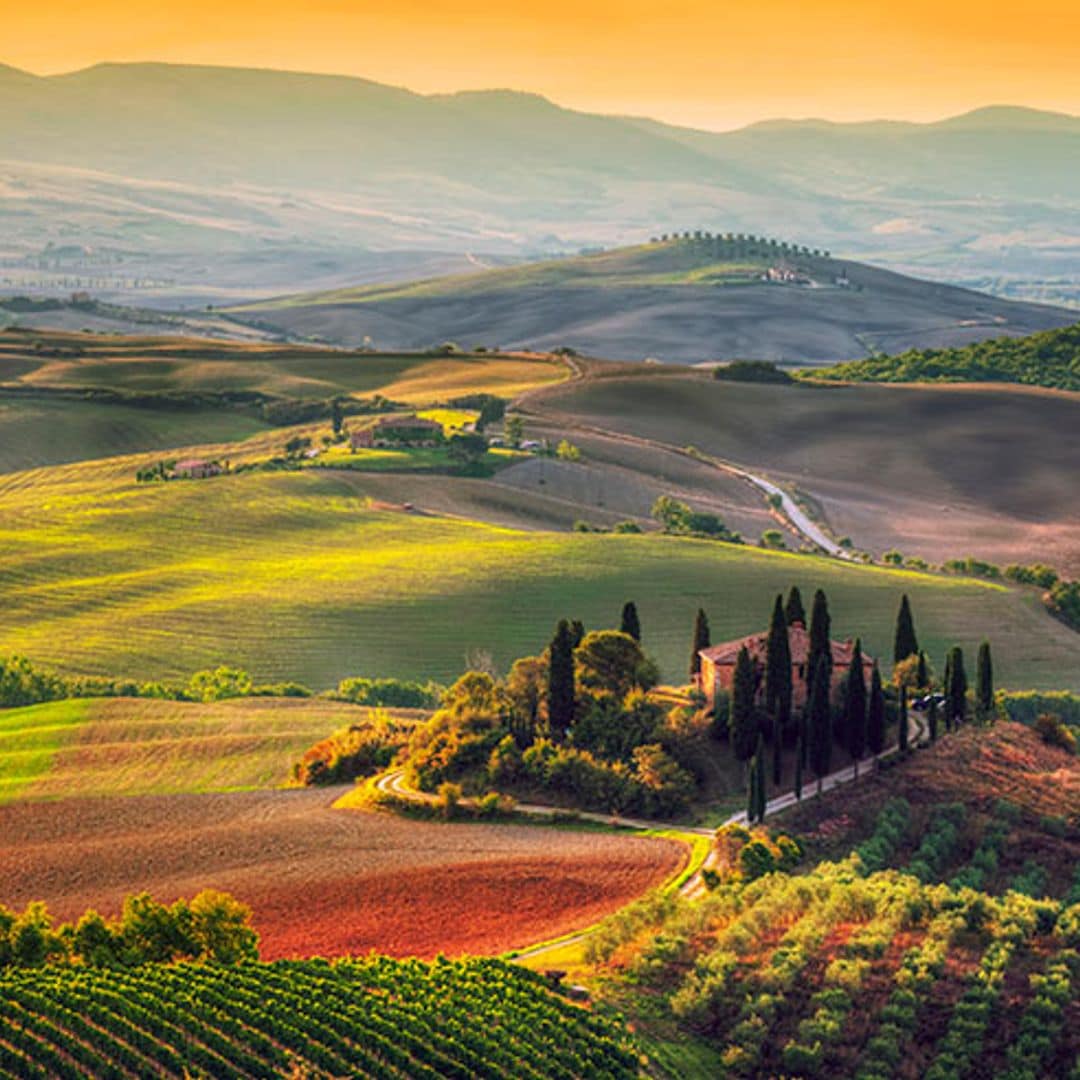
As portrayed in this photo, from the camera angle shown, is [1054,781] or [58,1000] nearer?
[58,1000]

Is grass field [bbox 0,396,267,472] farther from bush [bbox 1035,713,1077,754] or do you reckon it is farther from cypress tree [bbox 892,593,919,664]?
bush [bbox 1035,713,1077,754]

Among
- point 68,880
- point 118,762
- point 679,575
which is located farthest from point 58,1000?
point 679,575

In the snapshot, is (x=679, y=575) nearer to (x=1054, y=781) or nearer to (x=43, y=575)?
(x=43, y=575)

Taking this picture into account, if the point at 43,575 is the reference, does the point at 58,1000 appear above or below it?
above

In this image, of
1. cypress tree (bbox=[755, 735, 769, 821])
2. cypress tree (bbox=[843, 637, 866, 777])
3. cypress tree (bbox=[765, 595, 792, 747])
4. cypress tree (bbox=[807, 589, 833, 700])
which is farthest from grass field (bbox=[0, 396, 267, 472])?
cypress tree (bbox=[755, 735, 769, 821])

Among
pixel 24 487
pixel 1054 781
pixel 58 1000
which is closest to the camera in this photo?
pixel 58 1000

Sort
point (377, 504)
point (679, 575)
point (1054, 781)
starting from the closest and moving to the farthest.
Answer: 1. point (1054, 781)
2. point (679, 575)
3. point (377, 504)

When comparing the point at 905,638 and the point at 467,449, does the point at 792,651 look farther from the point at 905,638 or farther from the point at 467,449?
the point at 467,449

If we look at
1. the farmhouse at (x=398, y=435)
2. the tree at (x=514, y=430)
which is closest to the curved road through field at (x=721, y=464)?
the tree at (x=514, y=430)
